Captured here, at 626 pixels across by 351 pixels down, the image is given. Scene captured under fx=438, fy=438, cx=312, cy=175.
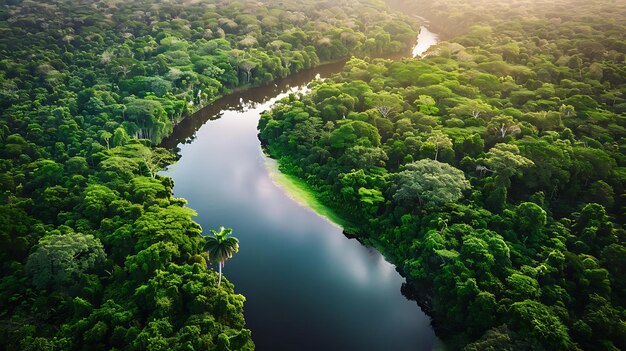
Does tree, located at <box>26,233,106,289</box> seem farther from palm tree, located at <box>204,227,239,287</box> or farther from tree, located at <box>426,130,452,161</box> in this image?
tree, located at <box>426,130,452,161</box>

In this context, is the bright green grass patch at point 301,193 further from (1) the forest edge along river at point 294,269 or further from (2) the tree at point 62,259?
(2) the tree at point 62,259

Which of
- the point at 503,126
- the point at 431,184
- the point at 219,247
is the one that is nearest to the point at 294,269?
the point at 219,247

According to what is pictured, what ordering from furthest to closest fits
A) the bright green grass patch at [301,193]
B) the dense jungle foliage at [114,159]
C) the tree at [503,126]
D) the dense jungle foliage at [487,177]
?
1. the tree at [503,126]
2. the bright green grass patch at [301,193]
3. the dense jungle foliage at [487,177]
4. the dense jungle foliage at [114,159]

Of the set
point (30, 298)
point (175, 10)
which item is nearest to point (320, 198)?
point (30, 298)

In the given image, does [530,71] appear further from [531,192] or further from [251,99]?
[251,99]

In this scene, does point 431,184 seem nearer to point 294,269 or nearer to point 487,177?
point 487,177

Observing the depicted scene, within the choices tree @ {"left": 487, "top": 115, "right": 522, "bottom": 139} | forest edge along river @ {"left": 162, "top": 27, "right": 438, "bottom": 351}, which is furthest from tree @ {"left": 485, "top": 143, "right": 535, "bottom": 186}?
forest edge along river @ {"left": 162, "top": 27, "right": 438, "bottom": 351}

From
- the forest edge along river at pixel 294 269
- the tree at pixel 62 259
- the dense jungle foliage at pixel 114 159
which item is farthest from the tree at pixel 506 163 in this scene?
the tree at pixel 62 259
